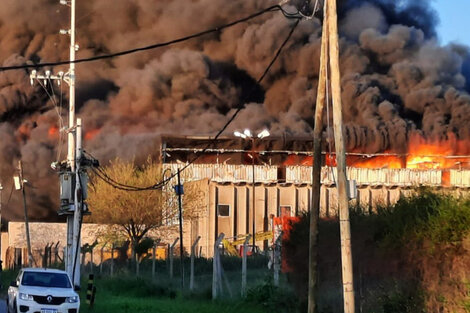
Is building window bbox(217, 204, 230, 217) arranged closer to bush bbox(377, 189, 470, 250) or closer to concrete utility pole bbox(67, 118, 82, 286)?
concrete utility pole bbox(67, 118, 82, 286)

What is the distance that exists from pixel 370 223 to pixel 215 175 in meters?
52.4

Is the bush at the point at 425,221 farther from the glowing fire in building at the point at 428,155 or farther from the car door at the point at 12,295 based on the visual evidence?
the glowing fire in building at the point at 428,155

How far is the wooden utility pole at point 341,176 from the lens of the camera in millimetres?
16453

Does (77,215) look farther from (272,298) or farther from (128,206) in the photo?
(128,206)

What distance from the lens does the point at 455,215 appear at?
1662 centimetres

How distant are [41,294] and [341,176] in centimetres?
1095

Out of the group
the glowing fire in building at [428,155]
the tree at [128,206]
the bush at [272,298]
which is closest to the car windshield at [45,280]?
the bush at [272,298]

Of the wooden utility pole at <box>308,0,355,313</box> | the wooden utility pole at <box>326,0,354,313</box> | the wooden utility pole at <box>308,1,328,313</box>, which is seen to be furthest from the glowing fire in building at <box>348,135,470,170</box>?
the wooden utility pole at <box>326,0,354,313</box>

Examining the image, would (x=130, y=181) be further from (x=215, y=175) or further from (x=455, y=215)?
(x=455, y=215)

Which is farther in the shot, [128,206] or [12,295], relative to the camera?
[128,206]

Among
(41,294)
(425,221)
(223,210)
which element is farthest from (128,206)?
(425,221)

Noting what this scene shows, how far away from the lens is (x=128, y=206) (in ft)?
201

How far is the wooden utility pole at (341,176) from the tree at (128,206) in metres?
43.5

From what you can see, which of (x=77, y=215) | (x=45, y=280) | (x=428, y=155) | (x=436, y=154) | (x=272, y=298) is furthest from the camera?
(x=436, y=154)
